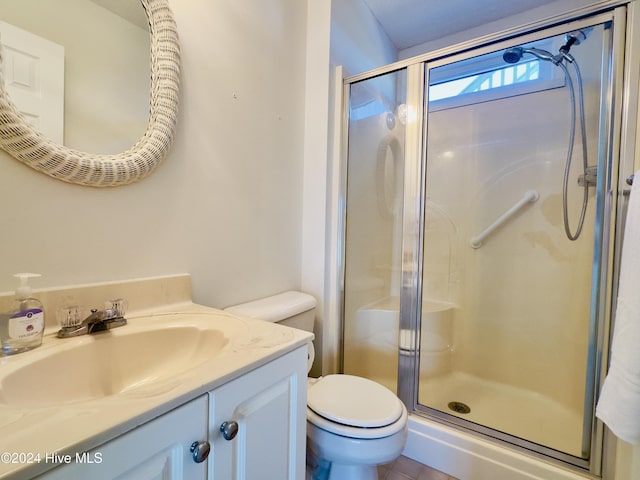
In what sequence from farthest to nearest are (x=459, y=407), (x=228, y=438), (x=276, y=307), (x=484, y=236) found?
(x=484, y=236) < (x=459, y=407) < (x=276, y=307) < (x=228, y=438)

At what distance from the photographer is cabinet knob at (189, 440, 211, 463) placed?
0.49 meters

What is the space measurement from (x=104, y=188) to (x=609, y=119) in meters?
1.77

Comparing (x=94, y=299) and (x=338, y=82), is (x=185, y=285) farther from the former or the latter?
(x=338, y=82)

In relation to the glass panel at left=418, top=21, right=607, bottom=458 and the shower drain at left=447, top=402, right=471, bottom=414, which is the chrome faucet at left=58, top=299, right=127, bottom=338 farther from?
the shower drain at left=447, top=402, right=471, bottom=414

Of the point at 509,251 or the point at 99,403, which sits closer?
the point at 99,403

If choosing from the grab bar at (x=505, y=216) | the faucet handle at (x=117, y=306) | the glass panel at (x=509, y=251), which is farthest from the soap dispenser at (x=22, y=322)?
the grab bar at (x=505, y=216)

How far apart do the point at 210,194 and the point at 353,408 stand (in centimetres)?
98

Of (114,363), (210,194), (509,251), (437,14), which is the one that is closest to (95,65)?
(210,194)

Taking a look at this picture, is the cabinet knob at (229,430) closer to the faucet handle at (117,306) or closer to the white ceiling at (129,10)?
the faucet handle at (117,306)

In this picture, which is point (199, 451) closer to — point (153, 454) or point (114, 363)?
point (153, 454)

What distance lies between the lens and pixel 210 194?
1127mm

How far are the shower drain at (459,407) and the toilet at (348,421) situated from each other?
669 millimetres

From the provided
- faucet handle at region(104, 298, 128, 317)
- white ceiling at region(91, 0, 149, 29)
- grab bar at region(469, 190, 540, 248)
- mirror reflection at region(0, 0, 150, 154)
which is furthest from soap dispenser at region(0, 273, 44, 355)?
grab bar at region(469, 190, 540, 248)

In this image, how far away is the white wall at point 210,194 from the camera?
0.75m
